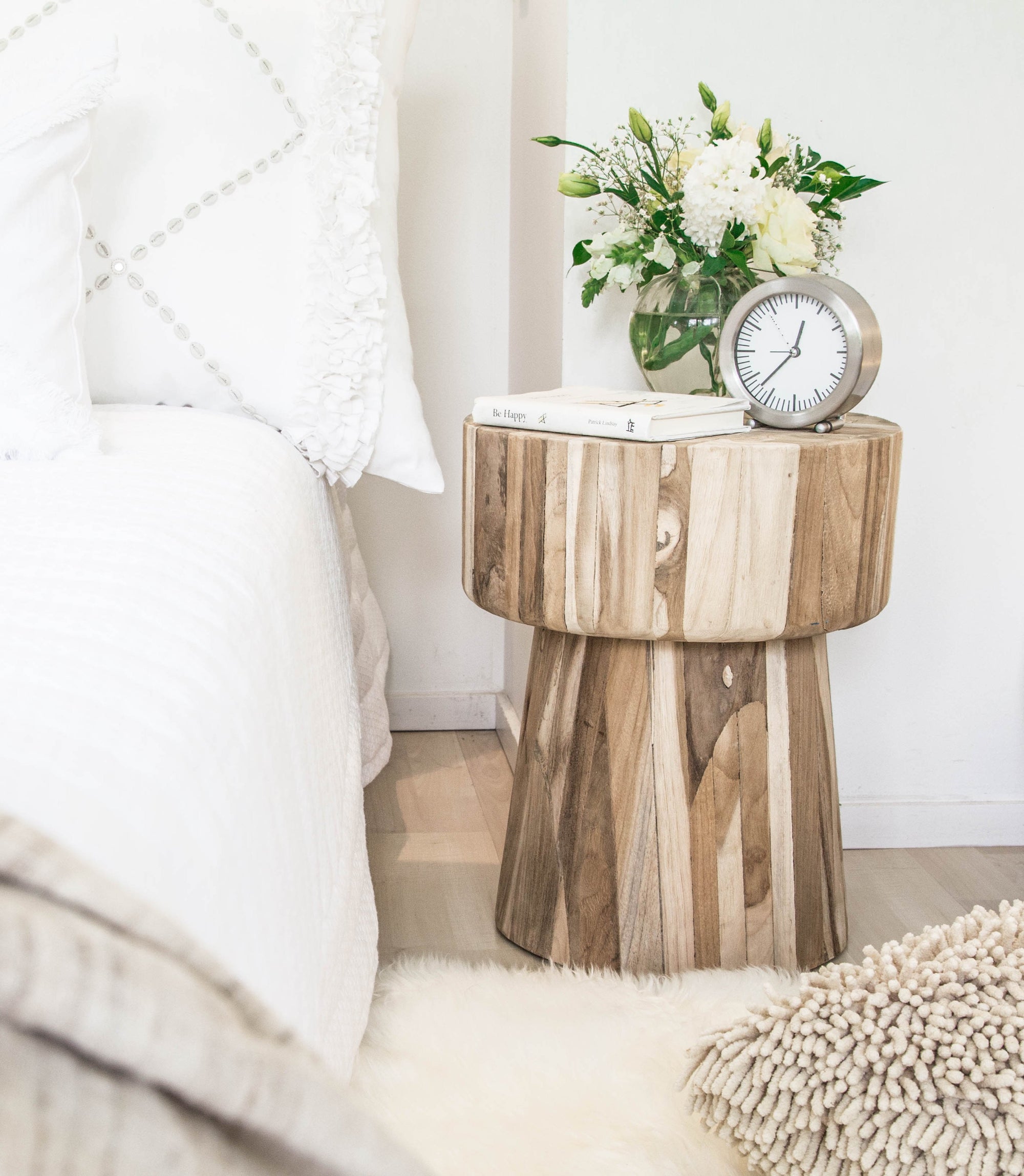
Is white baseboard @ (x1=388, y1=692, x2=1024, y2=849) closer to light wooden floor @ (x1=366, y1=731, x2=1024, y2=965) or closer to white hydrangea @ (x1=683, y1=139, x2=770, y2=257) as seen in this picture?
light wooden floor @ (x1=366, y1=731, x2=1024, y2=965)

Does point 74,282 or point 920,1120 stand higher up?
point 74,282

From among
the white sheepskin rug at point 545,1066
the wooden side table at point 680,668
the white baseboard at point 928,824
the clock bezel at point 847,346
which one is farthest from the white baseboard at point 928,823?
the clock bezel at point 847,346

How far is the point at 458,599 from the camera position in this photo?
1908mm

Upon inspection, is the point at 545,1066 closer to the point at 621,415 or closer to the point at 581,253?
the point at 621,415

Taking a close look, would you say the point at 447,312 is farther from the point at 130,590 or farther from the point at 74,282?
the point at 130,590

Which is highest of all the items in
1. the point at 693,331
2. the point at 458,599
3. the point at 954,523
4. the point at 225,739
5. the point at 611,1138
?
the point at 693,331

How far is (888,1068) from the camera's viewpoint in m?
0.68

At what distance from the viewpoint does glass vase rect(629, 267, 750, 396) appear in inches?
47.9

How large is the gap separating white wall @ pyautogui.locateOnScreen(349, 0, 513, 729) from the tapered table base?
737mm

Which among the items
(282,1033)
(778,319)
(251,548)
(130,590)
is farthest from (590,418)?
(282,1033)

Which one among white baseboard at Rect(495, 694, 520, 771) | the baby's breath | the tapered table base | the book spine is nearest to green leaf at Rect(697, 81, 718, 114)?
the baby's breath

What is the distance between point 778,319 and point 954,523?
515mm

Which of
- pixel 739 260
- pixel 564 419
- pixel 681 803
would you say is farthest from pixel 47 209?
pixel 681 803

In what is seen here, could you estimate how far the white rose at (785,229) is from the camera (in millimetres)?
1157
